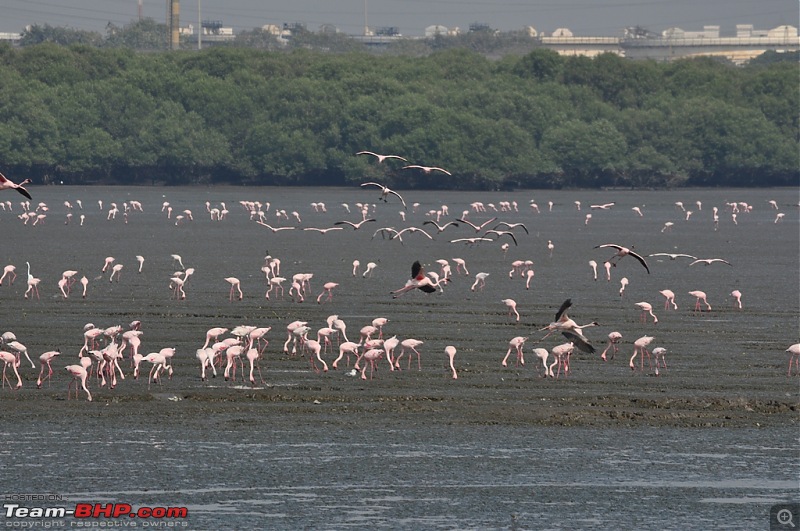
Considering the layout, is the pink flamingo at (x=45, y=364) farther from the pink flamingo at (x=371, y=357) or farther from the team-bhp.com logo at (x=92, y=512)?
the team-bhp.com logo at (x=92, y=512)

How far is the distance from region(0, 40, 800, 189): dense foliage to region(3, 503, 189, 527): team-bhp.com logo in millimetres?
115976

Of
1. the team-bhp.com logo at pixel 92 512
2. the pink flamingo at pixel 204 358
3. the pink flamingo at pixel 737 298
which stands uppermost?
the pink flamingo at pixel 204 358

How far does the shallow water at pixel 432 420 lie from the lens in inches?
741

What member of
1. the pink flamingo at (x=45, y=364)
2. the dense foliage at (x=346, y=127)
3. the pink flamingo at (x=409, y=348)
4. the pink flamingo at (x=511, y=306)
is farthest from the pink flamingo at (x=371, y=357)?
the dense foliage at (x=346, y=127)

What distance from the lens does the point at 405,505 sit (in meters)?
18.6

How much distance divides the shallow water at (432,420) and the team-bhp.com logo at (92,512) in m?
0.26

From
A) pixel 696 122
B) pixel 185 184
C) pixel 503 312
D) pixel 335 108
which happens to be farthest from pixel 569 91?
pixel 503 312

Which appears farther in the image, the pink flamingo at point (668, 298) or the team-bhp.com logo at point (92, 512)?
the pink flamingo at point (668, 298)

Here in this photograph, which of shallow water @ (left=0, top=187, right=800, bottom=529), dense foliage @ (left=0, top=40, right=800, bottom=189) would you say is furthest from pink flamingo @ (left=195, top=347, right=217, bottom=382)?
dense foliage @ (left=0, top=40, right=800, bottom=189)

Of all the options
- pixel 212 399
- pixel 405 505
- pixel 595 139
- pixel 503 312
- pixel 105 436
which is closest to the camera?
pixel 405 505

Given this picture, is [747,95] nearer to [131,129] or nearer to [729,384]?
[131,129]

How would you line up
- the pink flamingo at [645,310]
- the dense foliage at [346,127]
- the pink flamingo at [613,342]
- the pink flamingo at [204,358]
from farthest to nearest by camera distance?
the dense foliage at [346,127] < the pink flamingo at [645,310] < the pink flamingo at [613,342] < the pink flamingo at [204,358]

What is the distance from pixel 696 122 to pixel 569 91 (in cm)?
1785

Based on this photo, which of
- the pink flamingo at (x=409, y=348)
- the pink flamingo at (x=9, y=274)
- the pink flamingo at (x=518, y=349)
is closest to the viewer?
the pink flamingo at (x=409, y=348)
